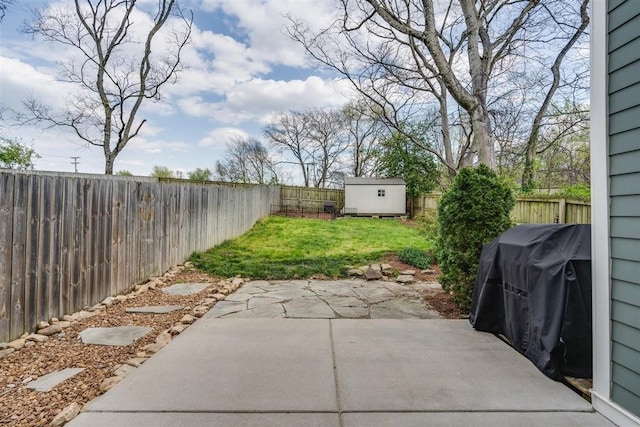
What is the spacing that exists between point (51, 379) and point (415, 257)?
5.59 metres

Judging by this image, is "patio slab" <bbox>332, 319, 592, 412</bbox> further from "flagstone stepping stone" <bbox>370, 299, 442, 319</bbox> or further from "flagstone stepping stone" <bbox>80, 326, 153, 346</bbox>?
"flagstone stepping stone" <bbox>80, 326, 153, 346</bbox>

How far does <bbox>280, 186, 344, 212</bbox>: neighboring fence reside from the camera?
57.9 feet

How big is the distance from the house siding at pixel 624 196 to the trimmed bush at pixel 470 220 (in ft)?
5.77

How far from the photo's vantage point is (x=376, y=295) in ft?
14.6

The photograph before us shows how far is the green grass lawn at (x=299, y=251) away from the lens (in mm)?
5746

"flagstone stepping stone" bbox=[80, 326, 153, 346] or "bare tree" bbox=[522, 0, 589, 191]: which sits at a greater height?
"bare tree" bbox=[522, 0, 589, 191]

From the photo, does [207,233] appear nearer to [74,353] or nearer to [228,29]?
[74,353]

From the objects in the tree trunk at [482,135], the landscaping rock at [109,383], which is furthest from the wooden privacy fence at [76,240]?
the tree trunk at [482,135]

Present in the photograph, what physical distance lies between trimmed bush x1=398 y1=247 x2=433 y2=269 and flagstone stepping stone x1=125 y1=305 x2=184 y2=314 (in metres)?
4.20

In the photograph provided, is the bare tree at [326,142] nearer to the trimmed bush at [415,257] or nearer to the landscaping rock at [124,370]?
the trimmed bush at [415,257]

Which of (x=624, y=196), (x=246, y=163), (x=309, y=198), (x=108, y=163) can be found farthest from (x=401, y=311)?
(x=246, y=163)

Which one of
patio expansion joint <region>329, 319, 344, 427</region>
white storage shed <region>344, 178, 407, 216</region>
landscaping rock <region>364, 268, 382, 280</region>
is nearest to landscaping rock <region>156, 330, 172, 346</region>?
patio expansion joint <region>329, 319, 344, 427</region>

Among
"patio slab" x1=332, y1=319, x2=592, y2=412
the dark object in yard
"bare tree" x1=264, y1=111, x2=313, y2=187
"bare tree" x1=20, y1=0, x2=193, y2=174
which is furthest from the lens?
"bare tree" x1=264, y1=111, x2=313, y2=187

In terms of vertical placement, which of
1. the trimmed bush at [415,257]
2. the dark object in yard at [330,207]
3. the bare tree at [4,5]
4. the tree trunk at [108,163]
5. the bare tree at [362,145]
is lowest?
the trimmed bush at [415,257]
